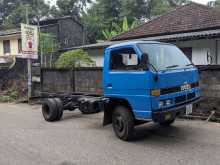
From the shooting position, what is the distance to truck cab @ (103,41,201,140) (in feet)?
21.5

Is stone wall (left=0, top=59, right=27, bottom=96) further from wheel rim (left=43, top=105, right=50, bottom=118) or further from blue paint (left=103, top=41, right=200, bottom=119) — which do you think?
blue paint (left=103, top=41, right=200, bottom=119)

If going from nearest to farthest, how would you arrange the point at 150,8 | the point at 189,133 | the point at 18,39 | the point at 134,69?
the point at 134,69 < the point at 189,133 < the point at 18,39 < the point at 150,8

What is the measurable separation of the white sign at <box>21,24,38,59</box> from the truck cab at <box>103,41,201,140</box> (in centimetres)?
756

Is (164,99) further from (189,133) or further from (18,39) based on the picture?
(18,39)

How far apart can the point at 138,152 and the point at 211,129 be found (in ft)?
8.55

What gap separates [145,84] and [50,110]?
440 cm

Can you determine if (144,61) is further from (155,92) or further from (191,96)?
(191,96)

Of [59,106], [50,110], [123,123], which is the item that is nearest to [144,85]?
[123,123]

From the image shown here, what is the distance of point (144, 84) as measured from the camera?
6.66 m

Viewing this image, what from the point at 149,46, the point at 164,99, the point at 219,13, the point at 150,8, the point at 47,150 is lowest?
the point at 47,150

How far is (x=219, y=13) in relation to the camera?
17.8 meters

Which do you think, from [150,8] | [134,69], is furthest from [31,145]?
[150,8]

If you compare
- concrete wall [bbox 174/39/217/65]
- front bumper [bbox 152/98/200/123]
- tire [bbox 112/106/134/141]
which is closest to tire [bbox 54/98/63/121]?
tire [bbox 112/106/134/141]

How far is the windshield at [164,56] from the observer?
6932 millimetres
